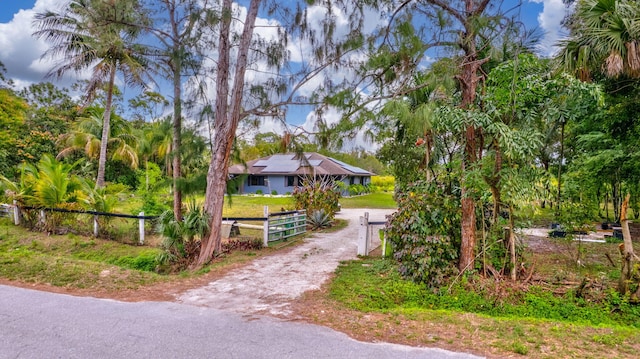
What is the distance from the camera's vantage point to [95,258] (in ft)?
30.4

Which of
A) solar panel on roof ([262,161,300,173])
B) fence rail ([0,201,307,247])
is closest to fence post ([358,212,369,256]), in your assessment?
fence rail ([0,201,307,247])

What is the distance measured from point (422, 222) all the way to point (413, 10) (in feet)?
12.4

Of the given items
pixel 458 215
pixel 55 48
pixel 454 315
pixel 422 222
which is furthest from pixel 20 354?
pixel 55 48

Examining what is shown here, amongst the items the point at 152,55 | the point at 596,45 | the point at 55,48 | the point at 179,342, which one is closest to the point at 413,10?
the point at 596,45

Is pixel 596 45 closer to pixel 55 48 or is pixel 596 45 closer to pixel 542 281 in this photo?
pixel 542 281

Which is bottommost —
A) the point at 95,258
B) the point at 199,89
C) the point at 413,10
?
the point at 95,258

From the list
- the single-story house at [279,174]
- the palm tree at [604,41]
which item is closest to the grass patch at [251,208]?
the single-story house at [279,174]

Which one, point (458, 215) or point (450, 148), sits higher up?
point (450, 148)

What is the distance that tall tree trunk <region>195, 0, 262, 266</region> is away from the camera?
24.9 ft

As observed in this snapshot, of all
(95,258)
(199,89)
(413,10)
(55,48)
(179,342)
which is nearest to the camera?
(179,342)

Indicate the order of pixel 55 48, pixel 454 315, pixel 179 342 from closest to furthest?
1. pixel 179 342
2. pixel 454 315
3. pixel 55 48

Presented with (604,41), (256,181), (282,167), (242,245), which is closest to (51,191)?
(242,245)

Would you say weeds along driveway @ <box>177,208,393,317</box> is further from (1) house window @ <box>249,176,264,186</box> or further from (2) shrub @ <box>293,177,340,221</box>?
(1) house window @ <box>249,176,264,186</box>

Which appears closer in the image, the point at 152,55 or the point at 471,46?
the point at 471,46
